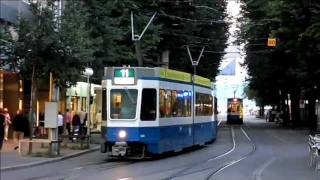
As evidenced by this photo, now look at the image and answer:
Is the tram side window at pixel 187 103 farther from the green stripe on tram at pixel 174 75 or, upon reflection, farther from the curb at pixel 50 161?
the curb at pixel 50 161

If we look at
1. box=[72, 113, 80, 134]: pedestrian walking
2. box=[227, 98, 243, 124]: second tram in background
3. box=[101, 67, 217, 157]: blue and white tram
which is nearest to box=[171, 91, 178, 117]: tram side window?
box=[101, 67, 217, 157]: blue and white tram

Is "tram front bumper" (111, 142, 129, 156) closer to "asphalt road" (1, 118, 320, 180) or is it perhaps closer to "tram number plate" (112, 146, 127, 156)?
"tram number plate" (112, 146, 127, 156)

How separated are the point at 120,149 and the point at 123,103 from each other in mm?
1724

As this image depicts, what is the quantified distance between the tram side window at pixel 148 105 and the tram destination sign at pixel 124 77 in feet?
2.11

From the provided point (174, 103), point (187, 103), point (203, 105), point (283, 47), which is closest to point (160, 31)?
point (203, 105)

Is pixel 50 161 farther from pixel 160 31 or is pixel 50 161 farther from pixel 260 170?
pixel 160 31

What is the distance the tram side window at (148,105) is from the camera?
24.5 m

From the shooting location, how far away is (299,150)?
32125 mm

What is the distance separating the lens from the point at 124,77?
2455cm

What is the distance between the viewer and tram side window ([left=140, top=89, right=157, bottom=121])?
80.2 feet

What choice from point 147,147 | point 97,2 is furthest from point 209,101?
point 147,147

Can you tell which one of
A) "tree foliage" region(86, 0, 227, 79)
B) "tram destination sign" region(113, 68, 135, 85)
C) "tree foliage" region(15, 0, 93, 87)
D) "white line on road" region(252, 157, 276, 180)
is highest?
"tree foliage" region(86, 0, 227, 79)

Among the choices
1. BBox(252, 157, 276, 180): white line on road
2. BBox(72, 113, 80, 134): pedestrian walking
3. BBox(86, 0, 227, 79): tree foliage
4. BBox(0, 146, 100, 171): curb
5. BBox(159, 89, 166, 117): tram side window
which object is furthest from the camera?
BBox(72, 113, 80, 134): pedestrian walking

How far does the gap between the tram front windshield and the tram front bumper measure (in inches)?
39.7
